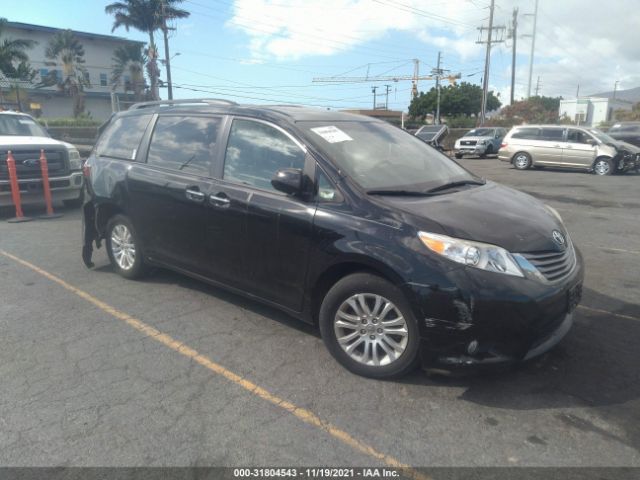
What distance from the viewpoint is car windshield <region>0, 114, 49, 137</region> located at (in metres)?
9.99

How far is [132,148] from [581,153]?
54.9 ft

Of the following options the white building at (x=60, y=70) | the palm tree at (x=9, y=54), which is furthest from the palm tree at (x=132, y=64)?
the palm tree at (x=9, y=54)

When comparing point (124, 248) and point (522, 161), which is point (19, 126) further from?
point (522, 161)

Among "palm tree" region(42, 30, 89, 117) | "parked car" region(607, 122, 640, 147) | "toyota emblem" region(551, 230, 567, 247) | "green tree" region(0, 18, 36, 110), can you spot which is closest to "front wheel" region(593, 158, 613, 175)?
"parked car" region(607, 122, 640, 147)

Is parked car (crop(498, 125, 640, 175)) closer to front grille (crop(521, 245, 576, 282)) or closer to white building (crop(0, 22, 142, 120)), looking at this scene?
front grille (crop(521, 245, 576, 282))

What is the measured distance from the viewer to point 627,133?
2283 cm

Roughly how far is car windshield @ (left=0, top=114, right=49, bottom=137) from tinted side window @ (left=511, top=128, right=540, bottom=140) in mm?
15951

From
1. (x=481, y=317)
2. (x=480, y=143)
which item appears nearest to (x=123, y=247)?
(x=481, y=317)

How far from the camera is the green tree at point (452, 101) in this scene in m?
65.6

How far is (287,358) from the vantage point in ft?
12.2

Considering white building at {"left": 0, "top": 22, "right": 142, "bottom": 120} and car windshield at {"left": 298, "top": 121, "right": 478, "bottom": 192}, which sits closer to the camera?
car windshield at {"left": 298, "top": 121, "right": 478, "bottom": 192}

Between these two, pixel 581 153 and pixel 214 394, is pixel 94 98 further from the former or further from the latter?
pixel 214 394

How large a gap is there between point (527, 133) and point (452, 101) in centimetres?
4904

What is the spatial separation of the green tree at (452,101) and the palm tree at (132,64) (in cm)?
3476
